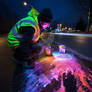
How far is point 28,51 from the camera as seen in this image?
106 cm

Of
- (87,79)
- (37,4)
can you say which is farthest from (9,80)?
(37,4)

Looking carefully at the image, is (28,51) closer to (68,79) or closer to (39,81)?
(39,81)

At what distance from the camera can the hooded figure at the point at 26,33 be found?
3.43 ft

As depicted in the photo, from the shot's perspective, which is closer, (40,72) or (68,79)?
(68,79)

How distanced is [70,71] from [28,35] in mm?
862

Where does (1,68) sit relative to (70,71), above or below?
above

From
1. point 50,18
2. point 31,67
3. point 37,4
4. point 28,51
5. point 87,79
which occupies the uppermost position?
point 37,4

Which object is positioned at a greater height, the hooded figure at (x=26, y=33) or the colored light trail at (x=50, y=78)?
the hooded figure at (x=26, y=33)

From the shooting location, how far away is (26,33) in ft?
3.42

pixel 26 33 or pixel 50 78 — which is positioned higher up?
pixel 26 33

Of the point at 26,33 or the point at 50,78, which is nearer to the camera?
the point at 26,33

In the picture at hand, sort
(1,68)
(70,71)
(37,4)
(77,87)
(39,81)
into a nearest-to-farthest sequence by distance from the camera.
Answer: (77,87)
(39,81)
(1,68)
(70,71)
(37,4)

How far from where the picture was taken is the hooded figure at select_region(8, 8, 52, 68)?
3.43 feet

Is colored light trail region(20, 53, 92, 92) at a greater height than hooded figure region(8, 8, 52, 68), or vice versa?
hooded figure region(8, 8, 52, 68)
